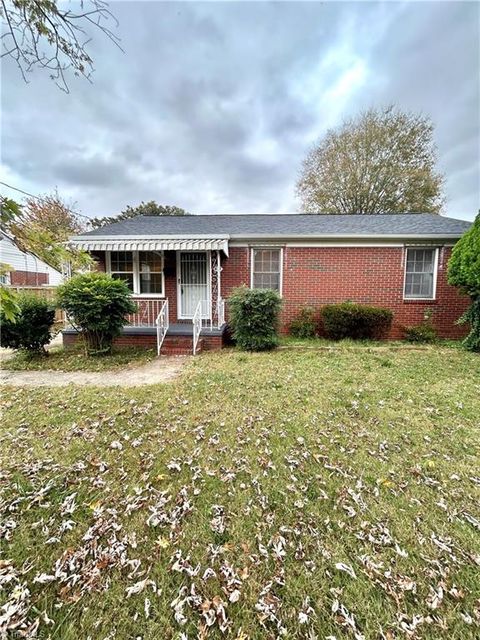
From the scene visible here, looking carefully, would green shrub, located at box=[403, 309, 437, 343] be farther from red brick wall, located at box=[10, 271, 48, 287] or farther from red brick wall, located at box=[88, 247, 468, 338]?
red brick wall, located at box=[10, 271, 48, 287]

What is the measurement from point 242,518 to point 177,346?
5.67 meters

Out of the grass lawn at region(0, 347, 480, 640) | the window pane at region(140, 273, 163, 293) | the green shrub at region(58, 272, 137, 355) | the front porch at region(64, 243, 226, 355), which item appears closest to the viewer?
the grass lawn at region(0, 347, 480, 640)

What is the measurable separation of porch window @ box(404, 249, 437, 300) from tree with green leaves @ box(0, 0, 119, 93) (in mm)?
9083

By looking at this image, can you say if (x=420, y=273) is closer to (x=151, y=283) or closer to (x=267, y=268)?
(x=267, y=268)

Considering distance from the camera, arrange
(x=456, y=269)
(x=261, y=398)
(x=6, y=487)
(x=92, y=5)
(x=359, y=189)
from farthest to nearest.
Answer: (x=359, y=189)
(x=456, y=269)
(x=261, y=398)
(x=92, y=5)
(x=6, y=487)

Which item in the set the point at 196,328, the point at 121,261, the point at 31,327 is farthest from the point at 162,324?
the point at 31,327

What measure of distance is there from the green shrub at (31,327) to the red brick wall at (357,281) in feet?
16.9

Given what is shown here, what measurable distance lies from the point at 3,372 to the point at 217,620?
661 cm

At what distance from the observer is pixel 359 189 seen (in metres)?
21.1

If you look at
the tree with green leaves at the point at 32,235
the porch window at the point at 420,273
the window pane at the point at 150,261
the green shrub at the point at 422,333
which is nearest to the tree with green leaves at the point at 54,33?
the tree with green leaves at the point at 32,235

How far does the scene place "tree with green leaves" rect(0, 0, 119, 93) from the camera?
2.53 metres

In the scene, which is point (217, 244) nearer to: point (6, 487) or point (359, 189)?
point (6, 487)

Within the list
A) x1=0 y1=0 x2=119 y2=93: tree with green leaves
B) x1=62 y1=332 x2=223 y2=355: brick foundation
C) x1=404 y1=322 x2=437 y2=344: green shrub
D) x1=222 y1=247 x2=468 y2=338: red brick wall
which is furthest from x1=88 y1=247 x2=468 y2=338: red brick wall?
x1=0 y1=0 x2=119 y2=93: tree with green leaves

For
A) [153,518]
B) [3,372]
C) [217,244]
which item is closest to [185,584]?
[153,518]
